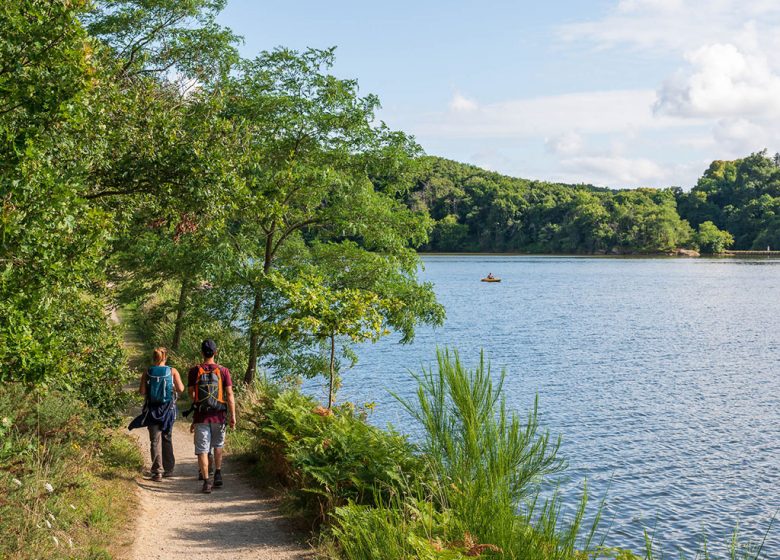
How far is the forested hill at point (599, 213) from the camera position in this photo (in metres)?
132

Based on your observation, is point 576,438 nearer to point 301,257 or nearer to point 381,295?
point 381,295

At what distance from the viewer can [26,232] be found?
6102 millimetres

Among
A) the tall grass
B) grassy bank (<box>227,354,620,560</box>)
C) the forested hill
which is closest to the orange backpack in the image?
grassy bank (<box>227,354,620,560</box>)

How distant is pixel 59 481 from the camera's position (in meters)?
7.51

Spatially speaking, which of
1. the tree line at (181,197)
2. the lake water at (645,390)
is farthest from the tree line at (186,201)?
the lake water at (645,390)

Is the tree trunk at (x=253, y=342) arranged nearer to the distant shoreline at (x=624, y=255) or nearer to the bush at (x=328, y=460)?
the bush at (x=328, y=460)

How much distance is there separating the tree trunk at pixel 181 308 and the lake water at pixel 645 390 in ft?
18.9

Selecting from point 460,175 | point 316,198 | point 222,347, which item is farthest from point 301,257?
point 460,175

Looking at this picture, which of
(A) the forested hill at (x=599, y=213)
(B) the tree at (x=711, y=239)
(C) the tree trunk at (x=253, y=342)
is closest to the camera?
(C) the tree trunk at (x=253, y=342)

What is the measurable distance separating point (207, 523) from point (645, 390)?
20.8 metres

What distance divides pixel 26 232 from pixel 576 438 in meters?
16.4

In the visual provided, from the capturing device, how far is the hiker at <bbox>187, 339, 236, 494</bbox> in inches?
377

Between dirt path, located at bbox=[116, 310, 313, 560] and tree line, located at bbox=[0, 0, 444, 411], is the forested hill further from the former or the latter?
dirt path, located at bbox=[116, 310, 313, 560]

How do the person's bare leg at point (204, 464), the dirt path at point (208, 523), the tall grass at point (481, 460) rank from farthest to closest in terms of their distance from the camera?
the person's bare leg at point (204, 464)
the dirt path at point (208, 523)
the tall grass at point (481, 460)
